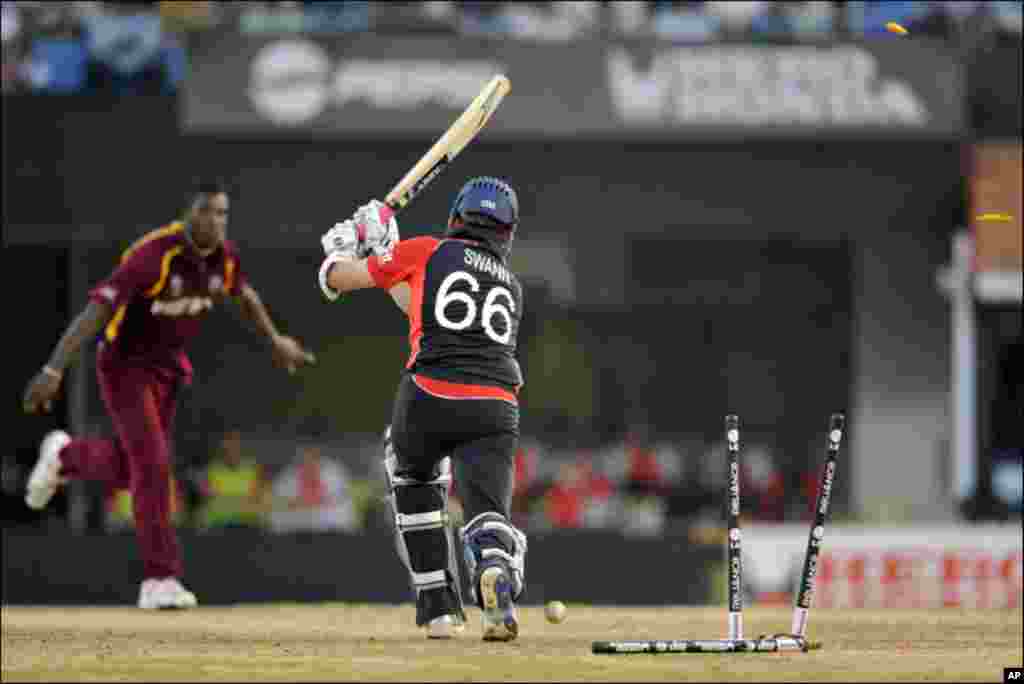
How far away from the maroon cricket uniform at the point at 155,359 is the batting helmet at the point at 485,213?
2.88m

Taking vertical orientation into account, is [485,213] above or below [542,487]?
above

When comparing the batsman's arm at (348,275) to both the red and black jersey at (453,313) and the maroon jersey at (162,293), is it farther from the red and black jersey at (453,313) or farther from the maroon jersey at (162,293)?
the maroon jersey at (162,293)

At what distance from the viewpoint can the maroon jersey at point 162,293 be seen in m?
11.9

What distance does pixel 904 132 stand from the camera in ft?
71.1

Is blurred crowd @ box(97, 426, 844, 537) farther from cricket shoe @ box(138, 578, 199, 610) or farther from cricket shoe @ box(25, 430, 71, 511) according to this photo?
cricket shoe @ box(138, 578, 199, 610)

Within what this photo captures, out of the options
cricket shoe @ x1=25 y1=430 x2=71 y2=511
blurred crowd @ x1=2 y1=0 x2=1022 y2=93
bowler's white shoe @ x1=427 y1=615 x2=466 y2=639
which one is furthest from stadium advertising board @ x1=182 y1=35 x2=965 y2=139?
bowler's white shoe @ x1=427 y1=615 x2=466 y2=639

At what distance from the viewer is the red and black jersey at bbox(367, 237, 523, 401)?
9.48m

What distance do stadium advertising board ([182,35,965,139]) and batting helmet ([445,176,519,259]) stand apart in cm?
1166

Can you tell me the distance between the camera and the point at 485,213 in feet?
31.6

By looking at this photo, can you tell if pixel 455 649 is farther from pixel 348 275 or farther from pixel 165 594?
pixel 165 594

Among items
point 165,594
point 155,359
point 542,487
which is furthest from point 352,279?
point 542,487

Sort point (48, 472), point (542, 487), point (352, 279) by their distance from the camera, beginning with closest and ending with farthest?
1. point (352, 279)
2. point (48, 472)
3. point (542, 487)

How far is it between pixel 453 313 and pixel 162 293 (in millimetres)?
3144

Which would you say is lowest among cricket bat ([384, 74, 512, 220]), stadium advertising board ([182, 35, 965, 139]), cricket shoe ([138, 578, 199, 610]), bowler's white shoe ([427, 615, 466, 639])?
bowler's white shoe ([427, 615, 466, 639])
